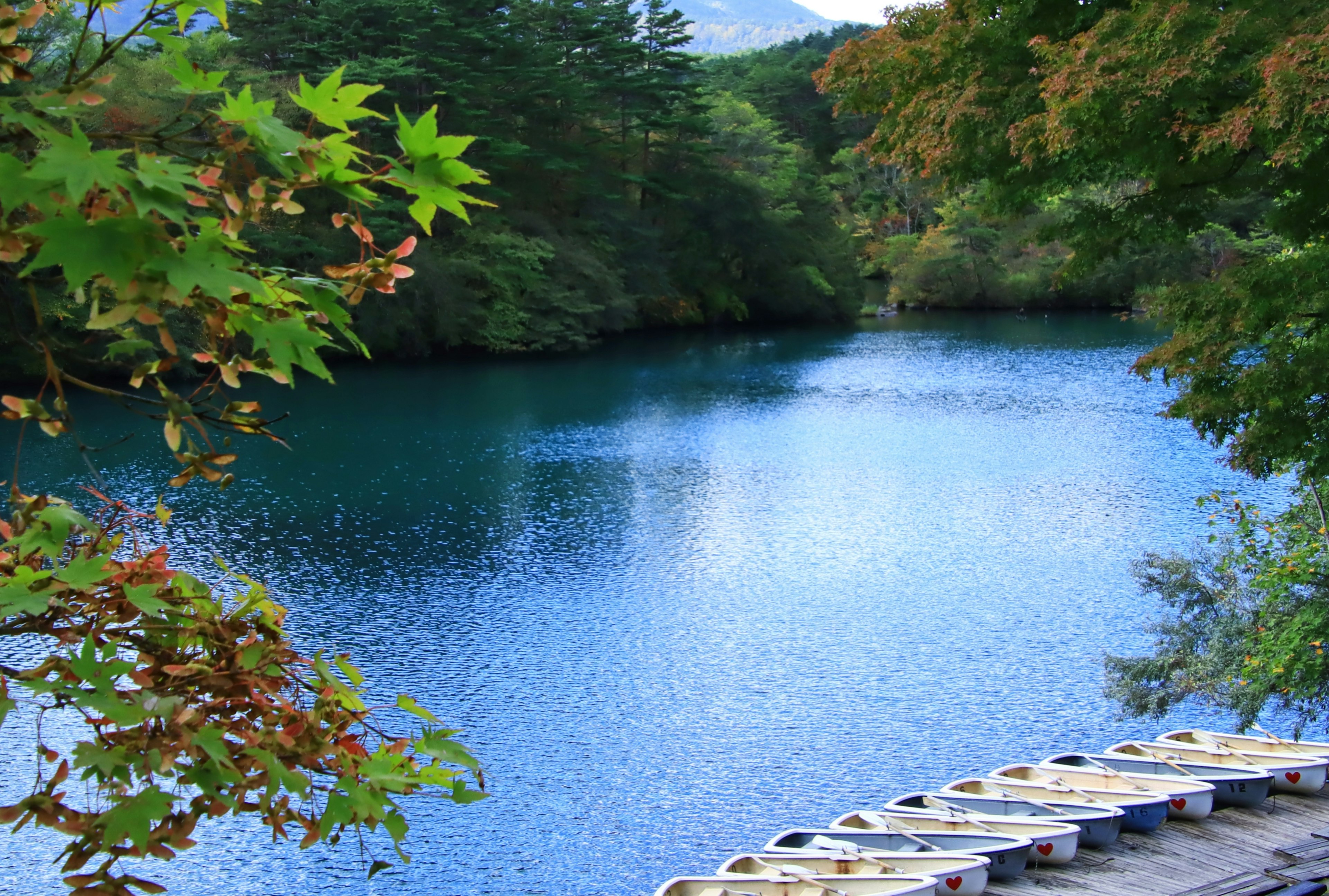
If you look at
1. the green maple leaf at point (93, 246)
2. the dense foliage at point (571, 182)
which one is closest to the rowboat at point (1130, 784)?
the green maple leaf at point (93, 246)

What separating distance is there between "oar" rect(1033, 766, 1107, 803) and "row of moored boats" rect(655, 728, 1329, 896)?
0.01 meters

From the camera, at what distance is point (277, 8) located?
33.4 m

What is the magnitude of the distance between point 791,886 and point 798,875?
0.13 meters

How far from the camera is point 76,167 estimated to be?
162 centimetres

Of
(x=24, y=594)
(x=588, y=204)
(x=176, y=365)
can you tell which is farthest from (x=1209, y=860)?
(x=588, y=204)

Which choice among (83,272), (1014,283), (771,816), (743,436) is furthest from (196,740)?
(1014,283)

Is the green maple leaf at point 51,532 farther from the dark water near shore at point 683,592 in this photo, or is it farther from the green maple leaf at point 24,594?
the dark water near shore at point 683,592

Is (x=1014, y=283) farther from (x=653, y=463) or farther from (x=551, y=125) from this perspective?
(x=653, y=463)

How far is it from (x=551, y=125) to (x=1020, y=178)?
3229 cm

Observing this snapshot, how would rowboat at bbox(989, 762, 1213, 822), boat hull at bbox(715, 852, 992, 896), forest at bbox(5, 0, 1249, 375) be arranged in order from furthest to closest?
forest at bbox(5, 0, 1249, 375) → rowboat at bbox(989, 762, 1213, 822) → boat hull at bbox(715, 852, 992, 896)

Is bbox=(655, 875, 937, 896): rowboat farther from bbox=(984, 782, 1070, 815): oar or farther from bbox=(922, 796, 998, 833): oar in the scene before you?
bbox=(984, 782, 1070, 815): oar

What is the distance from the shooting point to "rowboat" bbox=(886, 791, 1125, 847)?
799 cm

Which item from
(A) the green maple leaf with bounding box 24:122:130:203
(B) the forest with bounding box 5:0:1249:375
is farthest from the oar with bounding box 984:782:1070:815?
(B) the forest with bounding box 5:0:1249:375

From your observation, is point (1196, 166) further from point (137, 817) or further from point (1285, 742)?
point (137, 817)
